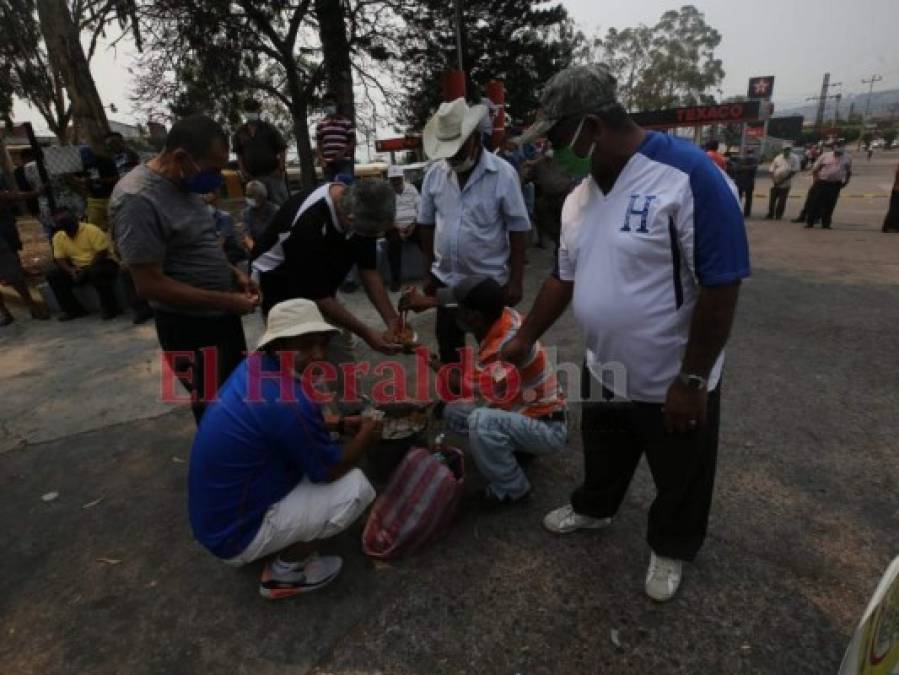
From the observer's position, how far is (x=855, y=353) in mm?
4312

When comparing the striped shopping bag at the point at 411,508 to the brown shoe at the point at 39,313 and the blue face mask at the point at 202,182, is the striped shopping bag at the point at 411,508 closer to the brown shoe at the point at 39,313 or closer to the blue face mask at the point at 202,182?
the blue face mask at the point at 202,182

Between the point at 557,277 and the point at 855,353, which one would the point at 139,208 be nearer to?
the point at 557,277

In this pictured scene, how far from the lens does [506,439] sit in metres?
2.57

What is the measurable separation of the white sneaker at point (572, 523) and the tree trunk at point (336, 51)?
9584 mm

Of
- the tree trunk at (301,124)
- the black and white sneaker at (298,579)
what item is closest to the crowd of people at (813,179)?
the tree trunk at (301,124)

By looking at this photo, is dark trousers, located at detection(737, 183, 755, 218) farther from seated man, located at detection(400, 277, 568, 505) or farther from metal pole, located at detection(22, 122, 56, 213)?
metal pole, located at detection(22, 122, 56, 213)

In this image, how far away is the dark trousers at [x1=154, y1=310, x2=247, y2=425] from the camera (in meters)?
2.52

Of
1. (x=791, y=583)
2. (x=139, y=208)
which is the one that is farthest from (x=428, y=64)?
(x=791, y=583)

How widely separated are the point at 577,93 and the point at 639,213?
16.6 inches

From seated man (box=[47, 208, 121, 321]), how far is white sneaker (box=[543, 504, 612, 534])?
243 inches

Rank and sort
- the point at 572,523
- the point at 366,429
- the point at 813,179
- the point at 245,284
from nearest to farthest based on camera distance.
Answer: the point at 366,429 < the point at 572,523 < the point at 245,284 < the point at 813,179

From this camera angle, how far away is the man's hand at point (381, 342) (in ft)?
9.95

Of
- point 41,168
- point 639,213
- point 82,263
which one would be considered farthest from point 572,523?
point 41,168

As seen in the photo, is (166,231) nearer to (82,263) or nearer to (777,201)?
(82,263)
